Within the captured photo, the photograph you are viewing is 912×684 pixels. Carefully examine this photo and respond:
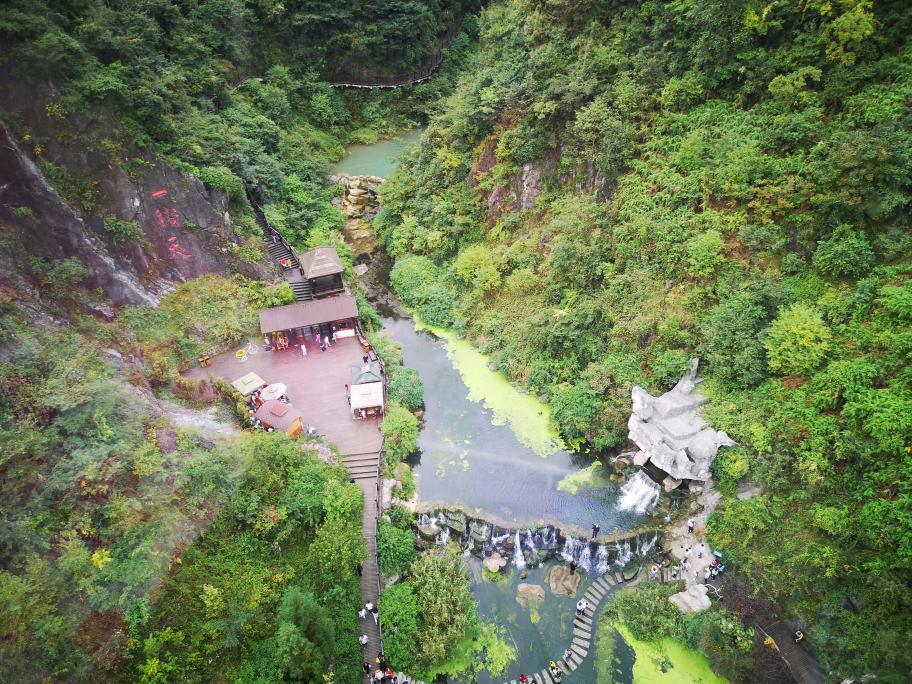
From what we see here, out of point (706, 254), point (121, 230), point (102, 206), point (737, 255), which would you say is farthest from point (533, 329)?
point (102, 206)

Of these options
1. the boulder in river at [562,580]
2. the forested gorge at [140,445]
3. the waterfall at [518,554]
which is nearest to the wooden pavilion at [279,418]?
the forested gorge at [140,445]

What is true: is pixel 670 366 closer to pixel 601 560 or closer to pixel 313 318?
pixel 601 560

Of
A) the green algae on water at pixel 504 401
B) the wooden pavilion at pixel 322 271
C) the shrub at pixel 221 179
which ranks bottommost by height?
the green algae on water at pixel 504 401

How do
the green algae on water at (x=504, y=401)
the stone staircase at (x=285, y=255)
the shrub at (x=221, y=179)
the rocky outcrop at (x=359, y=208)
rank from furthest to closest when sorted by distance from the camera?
1. the rocky outcrop at (x=359, y=208)
2. the stone staircase at (x=285, y=255)
3. the shrub at (x=221, y=179)
4. the green algae on water at (x=504, y=401)

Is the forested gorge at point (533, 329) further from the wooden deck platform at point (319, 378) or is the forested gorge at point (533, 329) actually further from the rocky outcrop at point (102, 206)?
the wooden deck platform at point (319, 378)

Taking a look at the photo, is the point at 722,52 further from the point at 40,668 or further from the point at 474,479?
the point at 40,668

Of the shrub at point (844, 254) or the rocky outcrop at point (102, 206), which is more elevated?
the rocky outcrop at point (102, 206)
